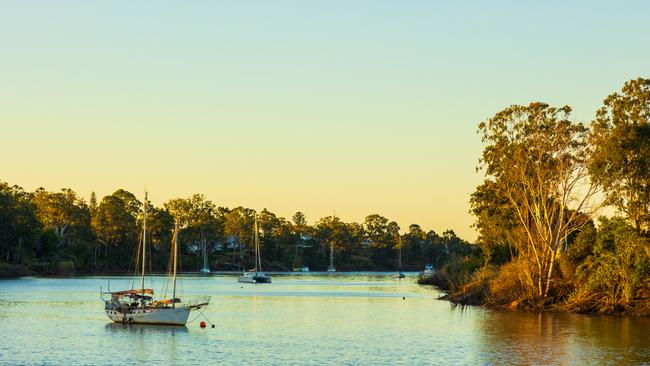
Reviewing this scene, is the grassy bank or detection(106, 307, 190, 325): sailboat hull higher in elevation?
the grassy bank

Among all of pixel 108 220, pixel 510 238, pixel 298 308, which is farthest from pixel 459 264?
A: pixel 108 220

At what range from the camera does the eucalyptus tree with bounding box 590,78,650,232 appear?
7363 centimetres

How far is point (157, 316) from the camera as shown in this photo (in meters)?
64.9

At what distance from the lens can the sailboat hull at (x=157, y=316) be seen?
64.5 metres

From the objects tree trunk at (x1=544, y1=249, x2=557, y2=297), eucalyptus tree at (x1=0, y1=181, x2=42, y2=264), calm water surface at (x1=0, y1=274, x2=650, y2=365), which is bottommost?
calm water surface at (x1=0, y1=274, x2=650, y2=365)

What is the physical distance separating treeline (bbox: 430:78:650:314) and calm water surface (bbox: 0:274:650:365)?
345cm

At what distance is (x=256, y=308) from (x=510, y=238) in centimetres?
2910

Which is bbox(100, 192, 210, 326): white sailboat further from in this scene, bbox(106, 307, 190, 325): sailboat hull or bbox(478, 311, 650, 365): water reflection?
bbox(478, 311, 650, 365): water reflection

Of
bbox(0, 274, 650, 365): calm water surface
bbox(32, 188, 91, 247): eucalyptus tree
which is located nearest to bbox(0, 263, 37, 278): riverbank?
bbox(32, 188, 91, 247): eucalyptus tree

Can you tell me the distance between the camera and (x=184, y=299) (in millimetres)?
96375

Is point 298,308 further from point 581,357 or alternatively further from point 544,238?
point 581,357

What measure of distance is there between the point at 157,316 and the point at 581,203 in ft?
126

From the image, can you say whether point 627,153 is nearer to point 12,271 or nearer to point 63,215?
point 12,271

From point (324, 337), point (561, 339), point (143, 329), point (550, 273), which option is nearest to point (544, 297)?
point (550, 273)
